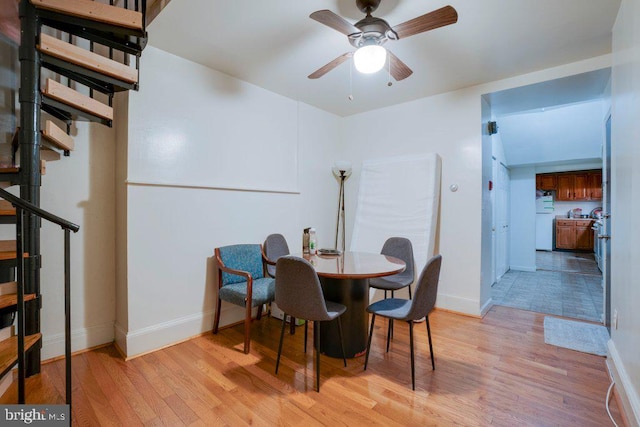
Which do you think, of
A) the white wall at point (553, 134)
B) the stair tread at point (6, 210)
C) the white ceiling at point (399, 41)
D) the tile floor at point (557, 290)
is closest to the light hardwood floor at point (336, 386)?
the stair tread at point (6, 210)

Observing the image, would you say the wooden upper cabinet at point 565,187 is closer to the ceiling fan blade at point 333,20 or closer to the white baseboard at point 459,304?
the white baseboard at point 459,304

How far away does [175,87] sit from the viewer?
2.72 metres

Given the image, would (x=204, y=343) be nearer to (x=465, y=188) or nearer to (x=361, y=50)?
(x=361, y=50)

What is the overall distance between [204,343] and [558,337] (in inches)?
130

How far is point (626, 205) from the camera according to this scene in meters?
1.91

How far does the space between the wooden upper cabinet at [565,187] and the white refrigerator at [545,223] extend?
0.81ft

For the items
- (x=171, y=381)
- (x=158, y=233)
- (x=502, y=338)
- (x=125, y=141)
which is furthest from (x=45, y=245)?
(x=502, y=338)

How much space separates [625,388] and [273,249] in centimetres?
284

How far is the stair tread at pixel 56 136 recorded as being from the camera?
1934mm

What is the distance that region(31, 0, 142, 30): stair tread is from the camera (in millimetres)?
1818

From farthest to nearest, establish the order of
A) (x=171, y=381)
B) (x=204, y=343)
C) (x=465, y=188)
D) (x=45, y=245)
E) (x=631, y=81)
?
(x=465, y=188), (x=204, y=343), (x=45, y=245), (x=171, y=381), (x=631, y=81)

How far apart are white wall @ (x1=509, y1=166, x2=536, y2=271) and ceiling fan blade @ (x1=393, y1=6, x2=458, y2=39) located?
5.43 meters

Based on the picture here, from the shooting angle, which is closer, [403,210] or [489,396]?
[489,396]

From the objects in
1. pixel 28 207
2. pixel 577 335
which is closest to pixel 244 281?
pixel 28 207
